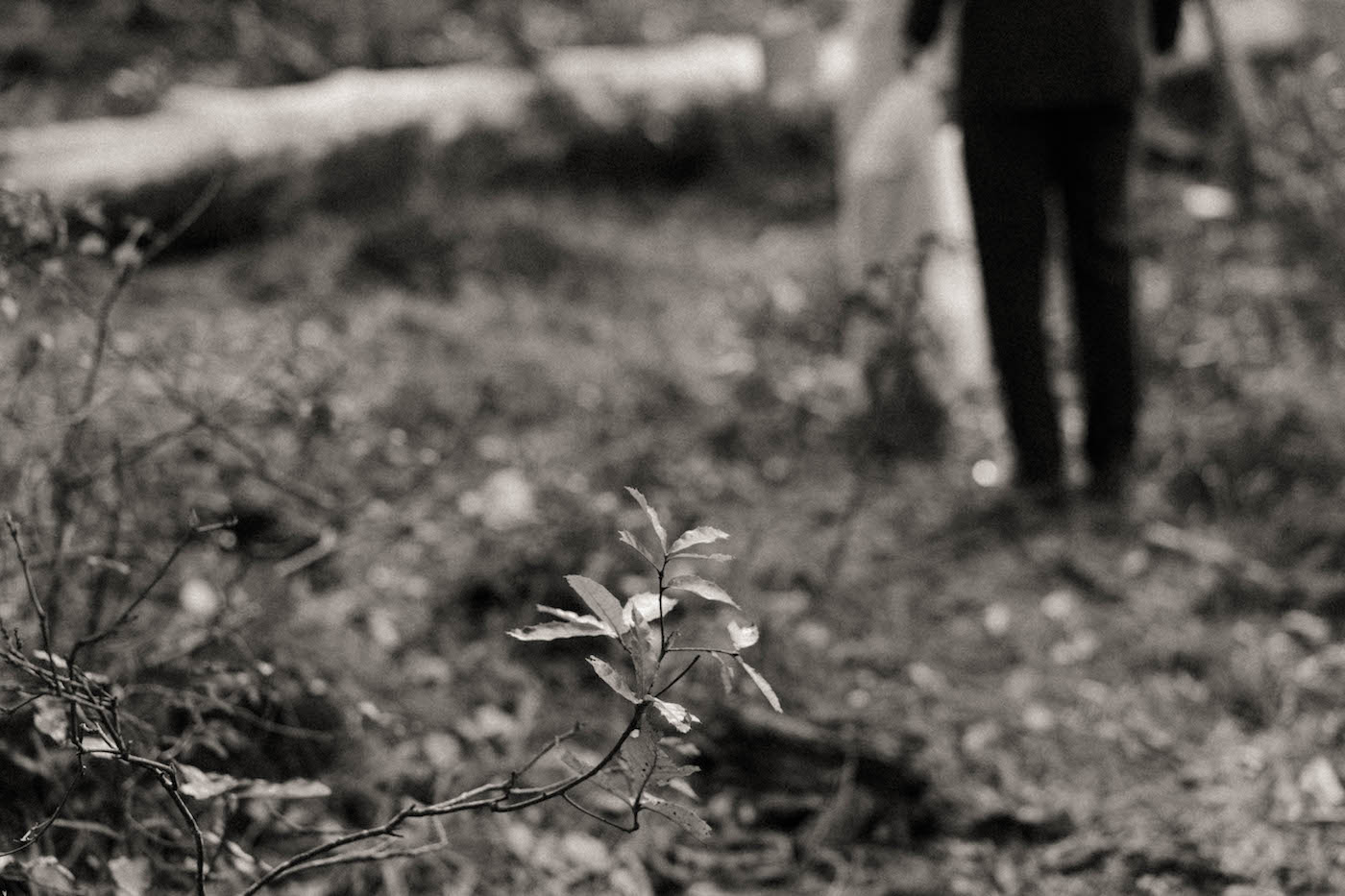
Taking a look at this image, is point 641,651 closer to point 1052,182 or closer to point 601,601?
point 601,601

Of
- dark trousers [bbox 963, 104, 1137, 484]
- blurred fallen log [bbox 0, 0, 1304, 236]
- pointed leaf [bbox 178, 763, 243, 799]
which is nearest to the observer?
pointed leaf [bbox 178, 763, 243, 799]

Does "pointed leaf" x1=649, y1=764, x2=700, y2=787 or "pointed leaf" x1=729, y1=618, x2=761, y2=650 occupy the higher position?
"pointed leaf" x1=729, y1=618, x2=761, y2=650

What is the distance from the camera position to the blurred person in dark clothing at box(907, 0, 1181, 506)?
3.20m

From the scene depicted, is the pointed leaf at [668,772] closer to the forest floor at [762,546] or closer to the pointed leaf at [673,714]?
the pointed leaf at [673,714]

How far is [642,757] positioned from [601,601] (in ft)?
0.64

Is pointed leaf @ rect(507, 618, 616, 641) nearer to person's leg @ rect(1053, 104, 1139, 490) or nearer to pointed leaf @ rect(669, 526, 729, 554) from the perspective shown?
pointed leaf @ rect(669, 526, 729, 554)

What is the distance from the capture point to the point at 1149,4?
11.4ft

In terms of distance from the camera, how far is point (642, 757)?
1505 millimetres

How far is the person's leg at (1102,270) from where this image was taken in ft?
11.0

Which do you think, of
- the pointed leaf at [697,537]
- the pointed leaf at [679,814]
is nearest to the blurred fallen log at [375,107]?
the pointed leaf at [697,537]

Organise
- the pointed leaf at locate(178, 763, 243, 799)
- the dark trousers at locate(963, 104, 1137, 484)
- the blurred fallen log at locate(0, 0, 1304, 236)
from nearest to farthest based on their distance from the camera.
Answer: the pointed leaf at locate(178, 763, 243, 799) < the dark trousers at locate(963, 104, 1137, 484) < the blurred fallen log at locate(0, 0, 1304, 236)

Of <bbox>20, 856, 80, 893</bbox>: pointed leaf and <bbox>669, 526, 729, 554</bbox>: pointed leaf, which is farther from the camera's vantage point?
<bbox>20, 856, 80, 893</bbox>: pointed leaf

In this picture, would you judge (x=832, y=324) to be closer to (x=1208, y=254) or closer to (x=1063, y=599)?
(x=1063, y=599)

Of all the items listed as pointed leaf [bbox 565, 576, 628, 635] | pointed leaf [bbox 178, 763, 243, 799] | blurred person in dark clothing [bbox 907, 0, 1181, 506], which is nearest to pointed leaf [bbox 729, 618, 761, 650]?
pointed leaf [bbox 565, 576, 628, 635]
